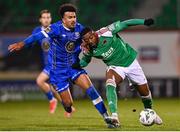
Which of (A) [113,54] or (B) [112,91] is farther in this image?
(A) [113,54]

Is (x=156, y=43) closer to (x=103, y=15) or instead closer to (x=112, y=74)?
(x=103, y=15)

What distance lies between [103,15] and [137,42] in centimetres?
149

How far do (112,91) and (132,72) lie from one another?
535 mm

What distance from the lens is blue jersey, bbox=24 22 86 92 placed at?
11.5 metres

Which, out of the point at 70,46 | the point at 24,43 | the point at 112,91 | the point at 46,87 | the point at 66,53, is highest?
the point at 24,43

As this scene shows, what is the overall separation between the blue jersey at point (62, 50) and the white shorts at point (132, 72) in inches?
37.1

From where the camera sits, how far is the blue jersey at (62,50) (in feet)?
37.9

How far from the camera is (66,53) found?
12.0 m

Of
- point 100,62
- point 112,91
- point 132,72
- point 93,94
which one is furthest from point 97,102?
point 100,62

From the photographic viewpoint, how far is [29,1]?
78.0ft

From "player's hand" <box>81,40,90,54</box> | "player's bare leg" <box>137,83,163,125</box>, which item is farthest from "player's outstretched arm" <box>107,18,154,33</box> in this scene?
"player's bare leg" <box>137,83,163,125</box>

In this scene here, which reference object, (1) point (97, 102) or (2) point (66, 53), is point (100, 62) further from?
(1) point (97, 102)

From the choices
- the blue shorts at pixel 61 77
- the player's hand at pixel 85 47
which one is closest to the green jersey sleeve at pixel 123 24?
the player's hand at pixel 85 47

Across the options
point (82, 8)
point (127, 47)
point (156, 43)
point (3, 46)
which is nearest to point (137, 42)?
point (156, 43)
